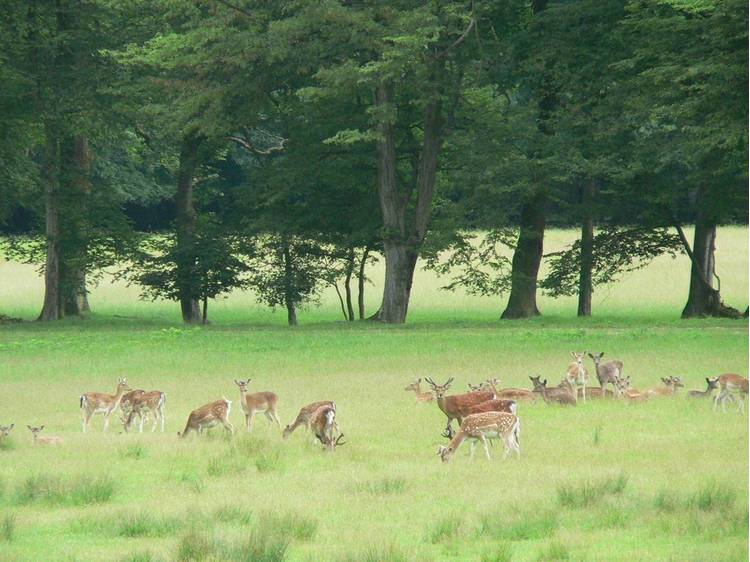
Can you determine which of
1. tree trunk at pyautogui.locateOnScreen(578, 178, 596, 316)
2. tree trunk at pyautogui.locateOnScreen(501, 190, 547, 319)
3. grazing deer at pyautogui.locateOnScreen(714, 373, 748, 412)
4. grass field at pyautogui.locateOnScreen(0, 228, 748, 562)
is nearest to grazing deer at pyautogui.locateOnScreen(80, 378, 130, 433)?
grass field at pyautogui.locateOnScreen(0, 228, 748, 562)

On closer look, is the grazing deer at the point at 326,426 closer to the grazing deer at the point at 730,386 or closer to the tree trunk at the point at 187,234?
the grazing deer at the point at 730,386

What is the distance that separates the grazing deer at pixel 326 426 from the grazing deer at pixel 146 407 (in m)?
2.70

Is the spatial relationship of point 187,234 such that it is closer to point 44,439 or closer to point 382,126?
point 382,126

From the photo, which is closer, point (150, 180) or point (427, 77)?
point (427, 77)

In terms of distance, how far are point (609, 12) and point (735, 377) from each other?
22.2 metres

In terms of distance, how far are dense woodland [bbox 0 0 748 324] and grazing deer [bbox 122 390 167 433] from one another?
Answer: 57.3 feet

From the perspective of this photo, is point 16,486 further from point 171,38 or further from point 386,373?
point 171,38

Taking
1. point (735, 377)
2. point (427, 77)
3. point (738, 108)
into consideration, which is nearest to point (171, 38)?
point (427, 77)

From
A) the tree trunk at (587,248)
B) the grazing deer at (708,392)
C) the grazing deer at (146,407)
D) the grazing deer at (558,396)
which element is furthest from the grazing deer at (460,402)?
the tree trunk at (587,248)

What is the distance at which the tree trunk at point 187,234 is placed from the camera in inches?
1861

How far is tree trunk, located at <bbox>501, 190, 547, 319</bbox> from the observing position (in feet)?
145

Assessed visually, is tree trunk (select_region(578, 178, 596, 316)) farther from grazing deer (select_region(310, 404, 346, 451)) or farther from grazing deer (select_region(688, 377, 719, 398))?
grazing deer (select_region(310, 404, 346, 451))

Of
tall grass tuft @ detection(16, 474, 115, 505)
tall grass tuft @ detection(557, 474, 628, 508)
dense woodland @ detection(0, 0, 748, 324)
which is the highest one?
dense woodland @ detection(0, 0, 748, 324)

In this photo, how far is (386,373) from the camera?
2638 cm
